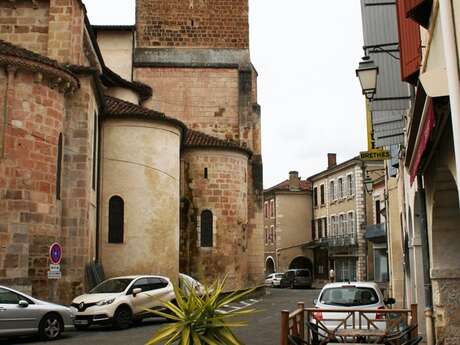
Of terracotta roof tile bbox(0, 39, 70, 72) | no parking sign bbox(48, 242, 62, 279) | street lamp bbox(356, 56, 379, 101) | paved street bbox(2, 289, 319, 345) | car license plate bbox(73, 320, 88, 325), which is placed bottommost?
paved street bbox(2, 289, 319, 345)

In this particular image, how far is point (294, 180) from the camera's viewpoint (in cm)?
5519

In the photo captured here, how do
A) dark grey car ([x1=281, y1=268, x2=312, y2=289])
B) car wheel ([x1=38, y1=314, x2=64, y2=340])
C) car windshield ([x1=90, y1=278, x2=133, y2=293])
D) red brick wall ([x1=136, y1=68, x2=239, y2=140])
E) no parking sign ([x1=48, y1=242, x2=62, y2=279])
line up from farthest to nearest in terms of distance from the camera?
dark grey car ([x1=281, y1=268, x2=312, y2=289]), red brick wall ([x1=136, y1=68, x2=239, y2=140]), car windshield ([x1=90, y1=278, x2=133, y2=293]), no parking sign ([x1=48, y1=242, x2=62, y2=279]), car wheel ([x1=38, y1=314, x2=64, y2=340])

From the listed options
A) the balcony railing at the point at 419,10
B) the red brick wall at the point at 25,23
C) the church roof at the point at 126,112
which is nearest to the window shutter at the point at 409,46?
the balcony railing at the point at 419,10

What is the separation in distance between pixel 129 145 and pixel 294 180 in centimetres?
3442

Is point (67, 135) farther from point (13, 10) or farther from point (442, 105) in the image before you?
point (442, 105)

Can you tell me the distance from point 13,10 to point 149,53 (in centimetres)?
1172

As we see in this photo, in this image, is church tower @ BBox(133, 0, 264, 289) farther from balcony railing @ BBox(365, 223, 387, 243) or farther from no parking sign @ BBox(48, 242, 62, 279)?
no parking sign @ BBox(48, 242, 62, 279)

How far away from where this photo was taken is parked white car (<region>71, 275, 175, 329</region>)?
1445cm

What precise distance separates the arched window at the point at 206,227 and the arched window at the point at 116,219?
5.94 m

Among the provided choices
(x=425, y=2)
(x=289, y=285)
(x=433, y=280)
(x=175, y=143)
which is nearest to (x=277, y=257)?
(x=289, y=285)

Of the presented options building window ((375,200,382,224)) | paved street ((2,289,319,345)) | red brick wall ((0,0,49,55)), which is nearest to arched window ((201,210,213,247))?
paved street ((2,289,319,345))

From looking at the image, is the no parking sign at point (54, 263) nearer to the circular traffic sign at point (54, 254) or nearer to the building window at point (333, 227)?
the circular traffic sign at point (54, 254)

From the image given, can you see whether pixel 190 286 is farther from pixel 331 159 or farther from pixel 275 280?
pixel 331 159

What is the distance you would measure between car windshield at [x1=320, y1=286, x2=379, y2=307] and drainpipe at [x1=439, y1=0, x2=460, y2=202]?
7345 millimetres
